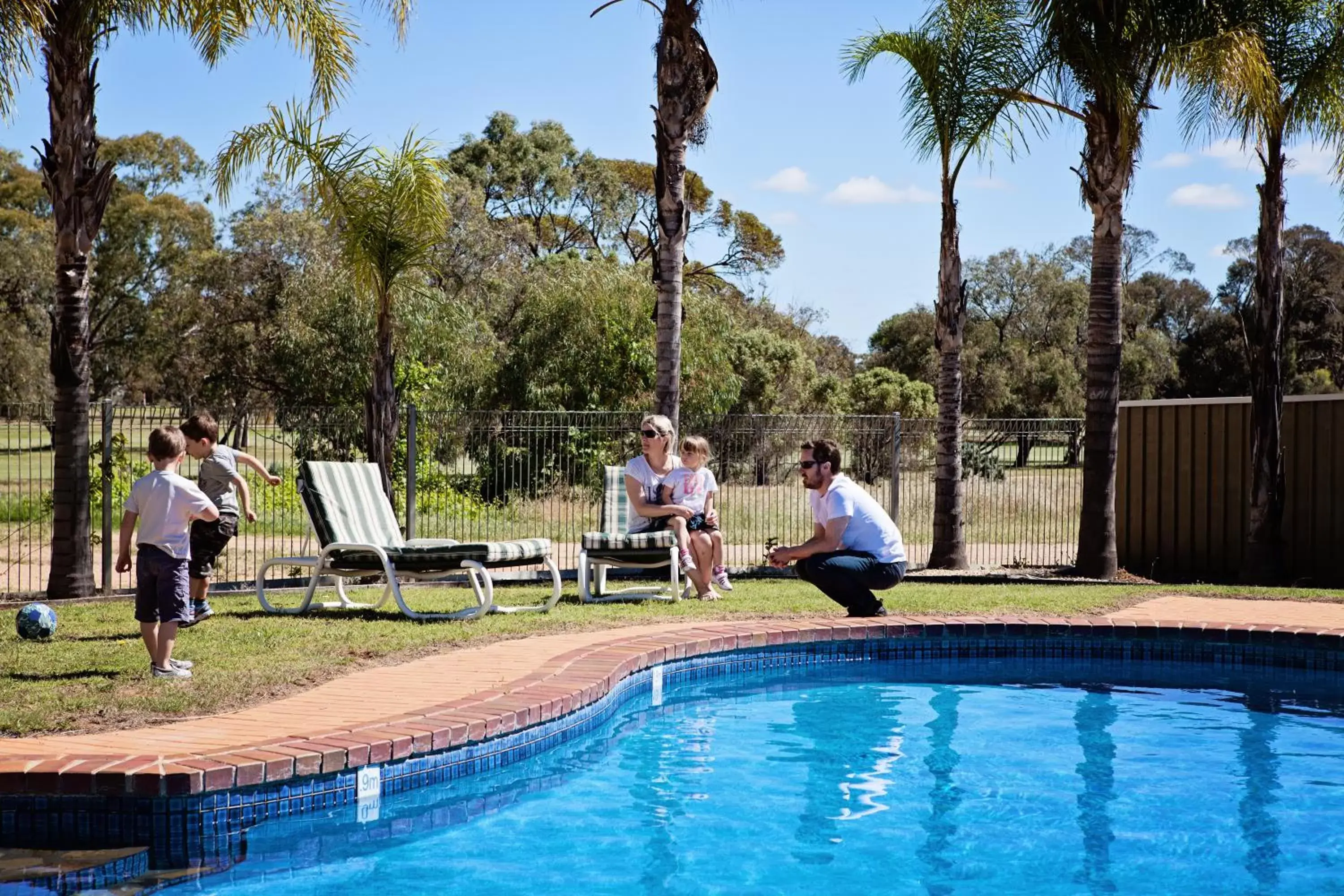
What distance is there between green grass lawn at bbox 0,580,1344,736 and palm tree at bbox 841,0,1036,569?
78.2 inches

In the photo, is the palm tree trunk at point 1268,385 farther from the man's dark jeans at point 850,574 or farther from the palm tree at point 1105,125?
the man's dark jeans at point 850,574

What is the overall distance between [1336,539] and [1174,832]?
949cm

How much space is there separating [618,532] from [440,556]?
97.0 inches

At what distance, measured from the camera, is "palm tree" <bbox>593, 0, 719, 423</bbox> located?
42.3 ft

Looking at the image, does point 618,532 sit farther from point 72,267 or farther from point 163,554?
point 163,554

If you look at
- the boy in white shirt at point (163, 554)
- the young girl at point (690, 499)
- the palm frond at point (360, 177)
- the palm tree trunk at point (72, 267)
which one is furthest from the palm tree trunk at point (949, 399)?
the boy in white shirt at point (163, 554)

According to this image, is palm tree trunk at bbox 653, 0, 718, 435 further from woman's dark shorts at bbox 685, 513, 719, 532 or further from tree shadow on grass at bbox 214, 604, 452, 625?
tree shadow on grass at bbox 214, 604, 452, 625

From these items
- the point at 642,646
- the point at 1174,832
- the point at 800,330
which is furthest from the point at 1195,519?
the point at 800,330


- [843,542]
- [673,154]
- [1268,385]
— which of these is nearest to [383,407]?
[673,154]

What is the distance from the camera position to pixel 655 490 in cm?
1061

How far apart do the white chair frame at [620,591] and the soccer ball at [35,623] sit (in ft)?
12.8

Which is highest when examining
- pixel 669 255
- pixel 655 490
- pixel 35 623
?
pixel 669 255

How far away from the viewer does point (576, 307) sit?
24.1 metres

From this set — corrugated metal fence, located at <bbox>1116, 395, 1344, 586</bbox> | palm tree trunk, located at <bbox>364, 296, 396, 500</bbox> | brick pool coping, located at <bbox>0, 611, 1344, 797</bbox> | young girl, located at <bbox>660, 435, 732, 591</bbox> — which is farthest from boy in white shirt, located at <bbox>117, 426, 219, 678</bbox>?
corrugated metal fence, located at <bbox>1116, 395, 1344, 586</bbox>
